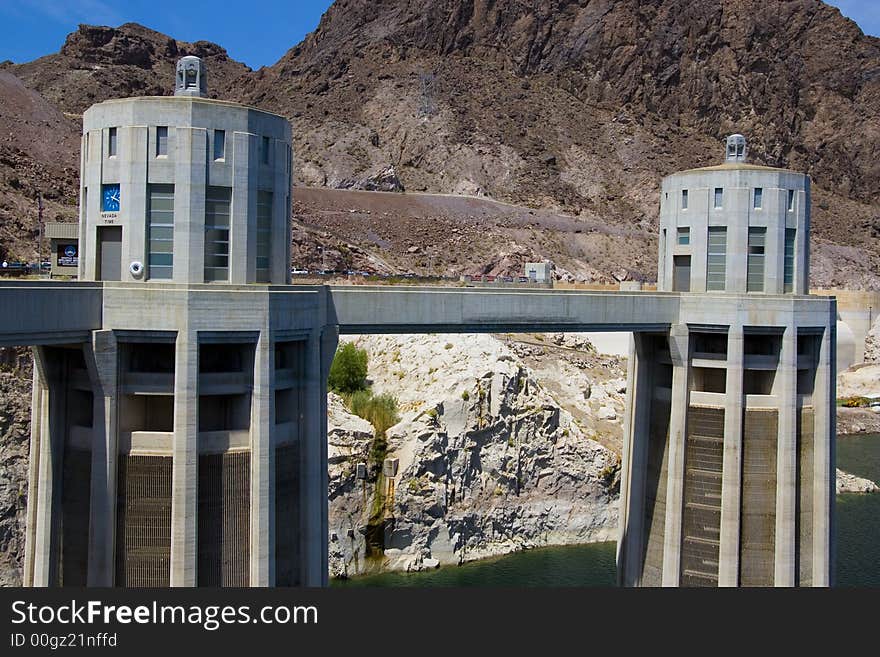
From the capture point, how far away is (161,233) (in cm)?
2252

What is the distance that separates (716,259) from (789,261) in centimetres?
264

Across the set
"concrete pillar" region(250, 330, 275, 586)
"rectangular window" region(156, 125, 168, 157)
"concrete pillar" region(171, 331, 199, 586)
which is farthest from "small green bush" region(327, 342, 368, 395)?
"rectangular window" region(156, 125, 168, 157)

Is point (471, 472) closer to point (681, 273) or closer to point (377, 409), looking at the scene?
point (377, 409)

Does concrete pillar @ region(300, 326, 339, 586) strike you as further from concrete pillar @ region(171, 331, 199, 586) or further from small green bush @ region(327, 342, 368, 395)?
small green bush @ region(327, 342, 368, 395)

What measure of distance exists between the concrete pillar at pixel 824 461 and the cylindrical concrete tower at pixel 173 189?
827 inches

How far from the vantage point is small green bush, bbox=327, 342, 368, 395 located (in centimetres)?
5825

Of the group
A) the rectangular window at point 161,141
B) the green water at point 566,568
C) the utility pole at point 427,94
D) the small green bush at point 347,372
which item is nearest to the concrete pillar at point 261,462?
the rectangular window at point 161,141

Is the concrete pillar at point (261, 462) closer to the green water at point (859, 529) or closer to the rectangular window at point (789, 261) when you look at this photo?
the rectangular window at point (789, 261)

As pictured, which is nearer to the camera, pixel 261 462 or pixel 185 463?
pixel 185 463

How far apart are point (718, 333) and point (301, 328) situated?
52.7 ft

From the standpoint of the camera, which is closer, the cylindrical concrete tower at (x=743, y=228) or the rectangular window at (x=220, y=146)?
the rectangular window at (x=220, y=146)

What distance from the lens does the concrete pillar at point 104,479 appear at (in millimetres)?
22109

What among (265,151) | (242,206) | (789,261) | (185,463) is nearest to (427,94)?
(789,261)

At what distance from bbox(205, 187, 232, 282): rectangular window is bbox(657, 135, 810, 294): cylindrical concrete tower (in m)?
18.0
